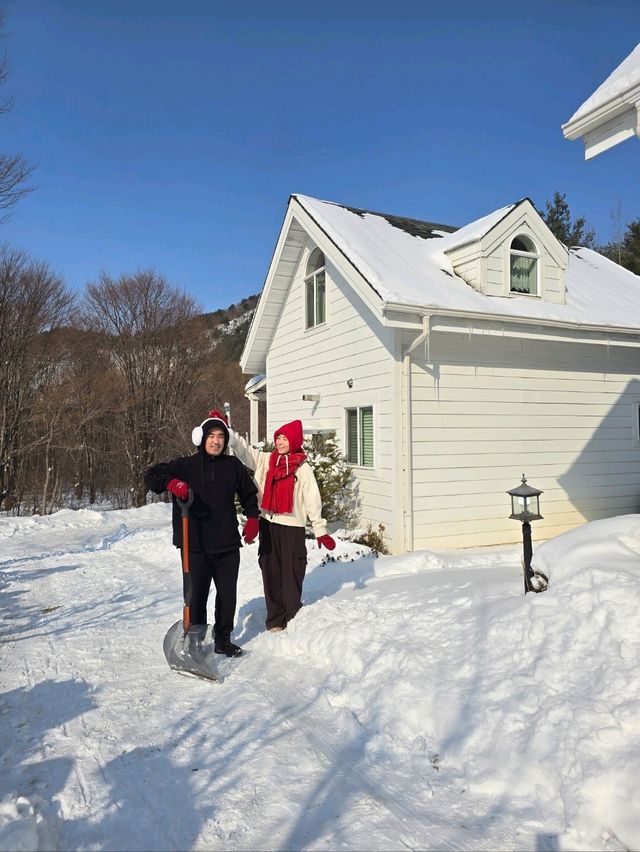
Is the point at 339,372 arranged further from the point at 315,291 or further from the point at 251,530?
the point at 251,530

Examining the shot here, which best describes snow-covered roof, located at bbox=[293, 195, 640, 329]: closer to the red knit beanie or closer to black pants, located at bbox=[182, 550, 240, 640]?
the red knit beanie

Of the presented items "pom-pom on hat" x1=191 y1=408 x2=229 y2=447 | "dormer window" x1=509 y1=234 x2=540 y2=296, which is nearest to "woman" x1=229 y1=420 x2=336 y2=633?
"pom-pom on hat" x1=191 y1=408 x2=229 y2=447

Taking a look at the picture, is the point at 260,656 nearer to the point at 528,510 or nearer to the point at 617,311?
the point at 528,510

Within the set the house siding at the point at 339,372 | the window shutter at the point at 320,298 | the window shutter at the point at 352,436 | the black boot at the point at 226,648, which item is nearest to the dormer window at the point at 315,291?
the window shutter at the point at 320,298

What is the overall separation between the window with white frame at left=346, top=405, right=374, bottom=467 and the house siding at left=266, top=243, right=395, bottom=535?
130 millimetres

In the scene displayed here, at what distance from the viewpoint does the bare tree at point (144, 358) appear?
24.0m

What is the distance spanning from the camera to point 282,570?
4863mm

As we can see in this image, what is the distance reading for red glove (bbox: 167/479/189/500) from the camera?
4145 millimetres

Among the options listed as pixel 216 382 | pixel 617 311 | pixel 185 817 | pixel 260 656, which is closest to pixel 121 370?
pixel 216 382

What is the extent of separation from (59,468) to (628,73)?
2302 centimetres

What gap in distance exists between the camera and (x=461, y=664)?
355 centimetres

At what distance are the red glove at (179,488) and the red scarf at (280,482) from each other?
0.94 meters

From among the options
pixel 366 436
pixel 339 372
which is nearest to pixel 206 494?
pixel 366 436

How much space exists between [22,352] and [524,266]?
57.8 ft
